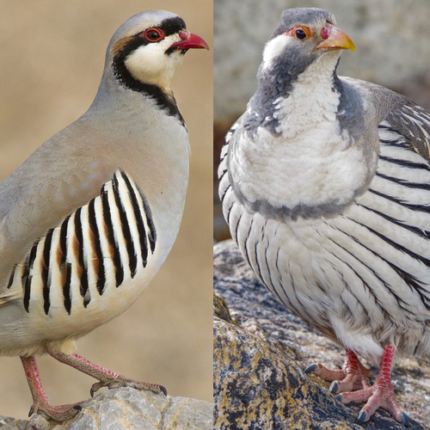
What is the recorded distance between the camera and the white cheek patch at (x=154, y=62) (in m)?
1.75

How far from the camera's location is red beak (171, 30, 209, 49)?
1.75m

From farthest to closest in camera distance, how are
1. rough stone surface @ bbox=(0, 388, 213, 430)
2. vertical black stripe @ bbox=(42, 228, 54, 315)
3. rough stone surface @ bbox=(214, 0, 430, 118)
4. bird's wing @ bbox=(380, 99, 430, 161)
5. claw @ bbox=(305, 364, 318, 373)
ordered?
rough stone surface @ bbox=(214, 0, 430, 118)
claw @ bbox=(305, 364, 318, 373)
bird's wing @ bbox=(380, 99, 430, 161)
rough stone surface @ bbox=(0, 388, 213, 430)
vertical black stripe @ bbox=(42, 228, 54, 315)

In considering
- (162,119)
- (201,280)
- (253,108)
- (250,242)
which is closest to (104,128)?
(162,119)

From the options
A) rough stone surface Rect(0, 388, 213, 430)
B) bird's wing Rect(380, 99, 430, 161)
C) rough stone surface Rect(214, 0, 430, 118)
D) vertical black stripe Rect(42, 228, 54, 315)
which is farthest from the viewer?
rough stone surface Rect(214, 0, 430, 118)

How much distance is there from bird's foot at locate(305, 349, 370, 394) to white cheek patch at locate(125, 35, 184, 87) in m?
1.03

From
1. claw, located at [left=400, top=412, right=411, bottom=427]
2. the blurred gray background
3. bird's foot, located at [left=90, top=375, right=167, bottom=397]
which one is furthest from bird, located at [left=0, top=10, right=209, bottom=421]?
claw, located at [left=400, top=412, right=411, bottom=427]

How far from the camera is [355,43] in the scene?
2725 millimetres

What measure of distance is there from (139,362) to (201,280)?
402 millimetres

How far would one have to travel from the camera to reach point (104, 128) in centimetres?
184

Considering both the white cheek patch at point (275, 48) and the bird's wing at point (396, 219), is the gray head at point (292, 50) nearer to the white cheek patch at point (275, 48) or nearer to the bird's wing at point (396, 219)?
the white cheek patch at point (275, 48)

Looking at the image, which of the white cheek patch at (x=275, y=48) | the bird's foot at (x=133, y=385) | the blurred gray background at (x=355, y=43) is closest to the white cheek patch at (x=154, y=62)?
the white cheek patch at (x=275, y=48)

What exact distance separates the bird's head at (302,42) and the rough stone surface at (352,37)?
736 millimetres

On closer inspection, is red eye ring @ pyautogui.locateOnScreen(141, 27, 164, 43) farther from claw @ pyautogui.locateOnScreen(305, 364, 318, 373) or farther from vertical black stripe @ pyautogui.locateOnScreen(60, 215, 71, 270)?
claw @ pyautogui.locateOnScreen(305, 364, 318, 373)

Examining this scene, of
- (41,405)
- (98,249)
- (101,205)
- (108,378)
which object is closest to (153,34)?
(101,205)
